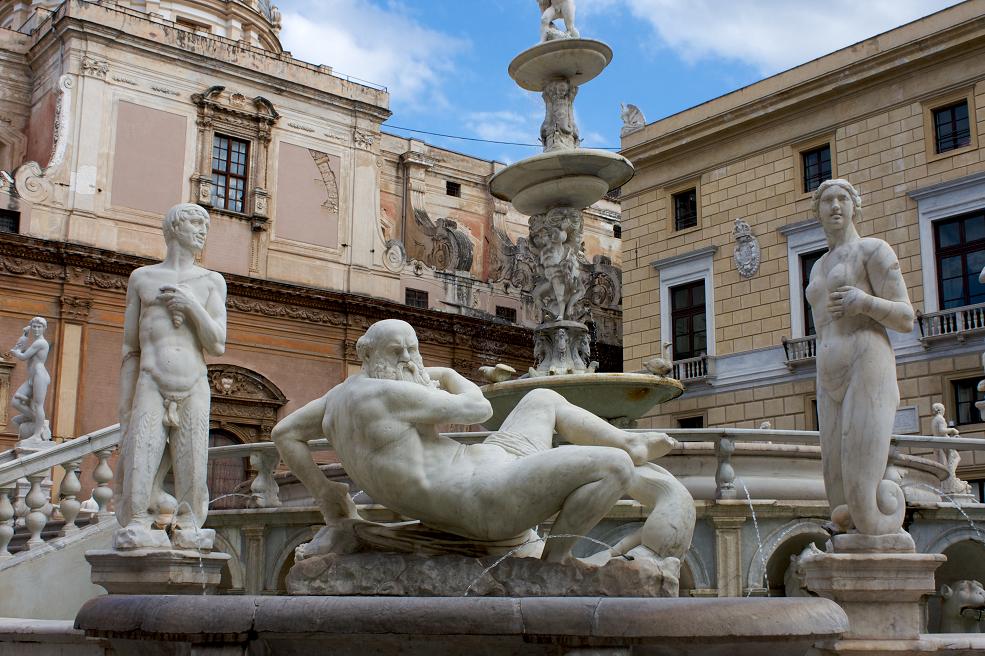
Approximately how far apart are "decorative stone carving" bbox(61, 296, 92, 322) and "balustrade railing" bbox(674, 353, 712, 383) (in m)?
14.9

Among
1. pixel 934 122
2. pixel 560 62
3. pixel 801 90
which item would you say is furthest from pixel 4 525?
pixel 801 90

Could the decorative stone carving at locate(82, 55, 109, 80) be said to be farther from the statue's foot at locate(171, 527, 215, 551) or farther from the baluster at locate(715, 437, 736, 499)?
the statue's foot at locate(171, 527, 215, 551)

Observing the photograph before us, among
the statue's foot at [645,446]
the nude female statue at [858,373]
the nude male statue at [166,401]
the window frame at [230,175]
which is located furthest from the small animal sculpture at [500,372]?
the window frame at [230,175]

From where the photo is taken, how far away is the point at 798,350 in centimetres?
2514

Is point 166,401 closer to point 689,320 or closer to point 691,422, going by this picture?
point 691,422

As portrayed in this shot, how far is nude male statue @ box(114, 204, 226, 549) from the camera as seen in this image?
243 inches

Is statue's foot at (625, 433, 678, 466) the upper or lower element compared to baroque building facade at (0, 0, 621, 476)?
lower

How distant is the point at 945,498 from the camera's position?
9688mm

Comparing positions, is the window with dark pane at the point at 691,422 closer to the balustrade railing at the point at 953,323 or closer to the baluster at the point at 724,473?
the balustrade railing at the point at 953,323

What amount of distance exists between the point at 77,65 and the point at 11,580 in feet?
68.4

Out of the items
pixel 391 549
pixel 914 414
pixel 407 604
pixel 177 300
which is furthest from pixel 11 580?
pixel 914 414

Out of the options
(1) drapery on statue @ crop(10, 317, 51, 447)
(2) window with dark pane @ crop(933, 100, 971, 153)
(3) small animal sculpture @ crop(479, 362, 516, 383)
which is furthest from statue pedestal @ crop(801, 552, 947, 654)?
(2) window with dark pane @ crop(933, 100, 971, 153)

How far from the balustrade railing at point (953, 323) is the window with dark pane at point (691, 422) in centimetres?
649

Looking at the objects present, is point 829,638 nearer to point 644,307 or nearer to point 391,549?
point 391,549
